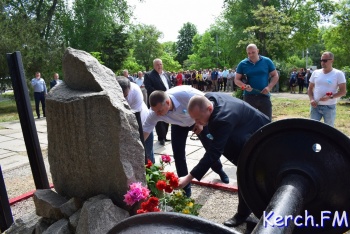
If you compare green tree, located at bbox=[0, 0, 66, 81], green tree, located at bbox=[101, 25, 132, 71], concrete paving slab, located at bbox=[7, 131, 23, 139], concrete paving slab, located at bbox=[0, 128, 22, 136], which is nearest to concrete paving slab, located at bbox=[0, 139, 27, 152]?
concrete paving slab, located at bbox=[7, 131, 23, 139]

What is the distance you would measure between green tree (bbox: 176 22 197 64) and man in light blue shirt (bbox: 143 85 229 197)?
69889 millimetres

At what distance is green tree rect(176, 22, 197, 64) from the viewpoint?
7369cm

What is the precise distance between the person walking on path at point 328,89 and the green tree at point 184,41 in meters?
68.6

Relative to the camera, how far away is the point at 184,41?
7488 centimetres

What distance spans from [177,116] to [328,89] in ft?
9.41

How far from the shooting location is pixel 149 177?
3.32 metres

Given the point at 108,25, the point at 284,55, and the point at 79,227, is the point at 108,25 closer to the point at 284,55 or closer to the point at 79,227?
the point at 284,55

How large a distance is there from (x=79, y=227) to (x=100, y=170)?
505mm

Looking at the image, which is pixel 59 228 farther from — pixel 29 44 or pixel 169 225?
pixel 29 44

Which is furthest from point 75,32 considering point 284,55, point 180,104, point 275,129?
point 275,129

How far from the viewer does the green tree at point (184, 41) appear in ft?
242

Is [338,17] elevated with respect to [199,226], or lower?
elevated

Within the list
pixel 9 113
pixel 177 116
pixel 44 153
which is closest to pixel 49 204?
pixel 177 116

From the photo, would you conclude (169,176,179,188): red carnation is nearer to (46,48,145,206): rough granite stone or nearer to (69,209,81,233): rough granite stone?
(46,48,145,206): rough granite stone
